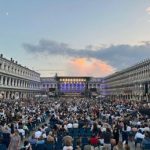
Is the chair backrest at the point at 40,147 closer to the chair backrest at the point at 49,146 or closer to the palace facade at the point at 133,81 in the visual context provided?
the chair backrest at the point at 49,146

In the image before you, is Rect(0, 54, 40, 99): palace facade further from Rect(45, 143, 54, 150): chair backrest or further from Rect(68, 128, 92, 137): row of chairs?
Rect(45, 143, 54, 150): chair backrest

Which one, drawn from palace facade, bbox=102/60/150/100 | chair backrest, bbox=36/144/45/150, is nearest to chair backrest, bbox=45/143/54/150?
chair backrest, bbox=36/144/45/150

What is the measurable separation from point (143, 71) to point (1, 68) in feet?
168

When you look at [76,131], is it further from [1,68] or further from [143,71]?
[143,71]

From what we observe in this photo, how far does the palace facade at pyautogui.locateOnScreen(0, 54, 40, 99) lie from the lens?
95375 mm

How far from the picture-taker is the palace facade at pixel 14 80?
95.4 meters

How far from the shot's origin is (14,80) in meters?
111

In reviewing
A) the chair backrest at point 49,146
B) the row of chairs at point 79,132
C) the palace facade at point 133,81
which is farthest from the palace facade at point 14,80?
the chair backrest at point 49,146

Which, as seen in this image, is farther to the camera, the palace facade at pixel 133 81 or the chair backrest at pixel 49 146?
the palace facade at pixel 133 81

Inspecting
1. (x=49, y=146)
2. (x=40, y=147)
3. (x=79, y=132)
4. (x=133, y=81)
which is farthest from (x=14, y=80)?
(x=40, y=147)

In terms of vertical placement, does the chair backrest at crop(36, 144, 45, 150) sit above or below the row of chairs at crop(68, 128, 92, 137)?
below

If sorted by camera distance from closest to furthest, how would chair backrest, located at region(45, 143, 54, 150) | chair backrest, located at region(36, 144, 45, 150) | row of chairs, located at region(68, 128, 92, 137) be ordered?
chair backrest, located at region(36, 144, 45, 150), chair backrest, located at region(45, 143, 54, 150), row of chairs, located at region(68, 128, 92, 137)

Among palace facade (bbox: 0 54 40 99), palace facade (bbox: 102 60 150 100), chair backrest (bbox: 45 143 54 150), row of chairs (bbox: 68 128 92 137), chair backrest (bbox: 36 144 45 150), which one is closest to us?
chair backrest (bbox: 36 144 45 150)

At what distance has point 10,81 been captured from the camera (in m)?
105
